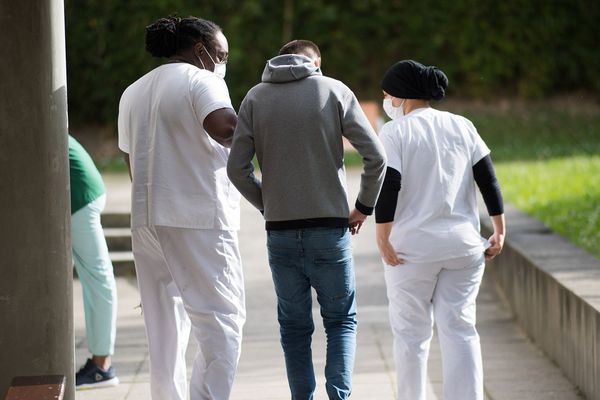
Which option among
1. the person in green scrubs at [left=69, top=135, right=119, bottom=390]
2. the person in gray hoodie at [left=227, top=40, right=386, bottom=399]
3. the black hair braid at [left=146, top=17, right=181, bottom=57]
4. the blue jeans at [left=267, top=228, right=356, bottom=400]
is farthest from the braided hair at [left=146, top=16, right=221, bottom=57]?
the person in green scrubs at [left=69, top=135, right=119, bottom=390]

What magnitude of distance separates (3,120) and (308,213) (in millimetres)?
1256

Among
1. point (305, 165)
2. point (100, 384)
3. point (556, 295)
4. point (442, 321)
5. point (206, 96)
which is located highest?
point (206, 96)

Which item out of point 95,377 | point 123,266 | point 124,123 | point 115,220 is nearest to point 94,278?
point 95,377

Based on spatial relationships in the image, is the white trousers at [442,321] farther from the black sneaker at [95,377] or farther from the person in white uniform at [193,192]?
the black sneaker at [95,377]

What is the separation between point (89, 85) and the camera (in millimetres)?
20812

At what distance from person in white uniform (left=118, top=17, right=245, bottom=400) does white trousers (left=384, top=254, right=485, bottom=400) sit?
2.28ft

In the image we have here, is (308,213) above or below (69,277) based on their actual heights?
above

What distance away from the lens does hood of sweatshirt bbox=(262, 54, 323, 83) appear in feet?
14.7

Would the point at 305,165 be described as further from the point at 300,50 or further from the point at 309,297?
the point at 309,297

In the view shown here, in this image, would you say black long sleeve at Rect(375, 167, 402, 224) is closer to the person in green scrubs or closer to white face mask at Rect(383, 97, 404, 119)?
white face mask at Rect(383, 97, 404, 119)

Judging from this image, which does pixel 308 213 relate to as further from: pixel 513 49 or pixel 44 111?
pixel 513 49

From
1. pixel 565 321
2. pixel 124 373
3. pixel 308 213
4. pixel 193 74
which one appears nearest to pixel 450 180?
pixel 308 213

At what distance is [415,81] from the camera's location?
15.5 ft

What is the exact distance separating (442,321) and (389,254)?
0.37 meters
